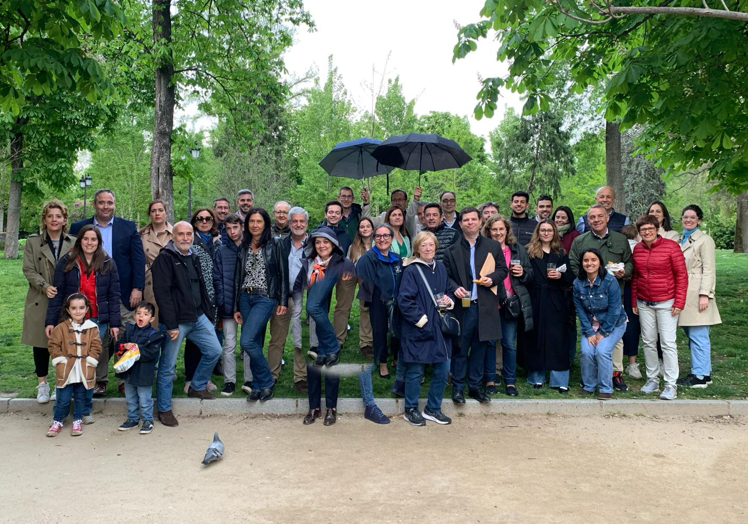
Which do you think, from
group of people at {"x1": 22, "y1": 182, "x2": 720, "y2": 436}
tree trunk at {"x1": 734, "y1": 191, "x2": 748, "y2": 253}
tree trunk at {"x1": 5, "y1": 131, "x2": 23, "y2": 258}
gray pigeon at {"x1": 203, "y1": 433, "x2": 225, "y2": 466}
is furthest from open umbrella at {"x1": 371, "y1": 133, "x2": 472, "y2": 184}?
tree trunk at {"x1": 734, "y1": 191, "x2": 748, "y2": 253}

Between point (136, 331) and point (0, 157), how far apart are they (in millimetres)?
21716

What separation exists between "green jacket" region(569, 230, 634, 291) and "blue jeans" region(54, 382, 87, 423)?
5753 millimetres

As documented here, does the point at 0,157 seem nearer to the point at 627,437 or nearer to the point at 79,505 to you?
the point at 79,505

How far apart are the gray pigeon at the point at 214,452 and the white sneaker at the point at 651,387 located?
16.4 feet

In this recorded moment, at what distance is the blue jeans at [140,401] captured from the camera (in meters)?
5.78

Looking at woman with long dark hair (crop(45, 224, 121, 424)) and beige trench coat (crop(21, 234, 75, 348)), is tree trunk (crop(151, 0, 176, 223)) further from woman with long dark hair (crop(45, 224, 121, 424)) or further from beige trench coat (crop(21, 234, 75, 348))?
woman with long dark hair (crop(45, 224, 121, 424))

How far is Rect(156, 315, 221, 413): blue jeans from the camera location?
596cm

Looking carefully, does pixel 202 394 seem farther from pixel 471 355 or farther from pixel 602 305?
pixel 602 305

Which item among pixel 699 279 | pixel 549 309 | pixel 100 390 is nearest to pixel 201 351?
pixel 100 390

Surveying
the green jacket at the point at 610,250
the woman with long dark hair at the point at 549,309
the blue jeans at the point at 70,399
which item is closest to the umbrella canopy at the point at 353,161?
the woman with long dark hair at the point at 549,309

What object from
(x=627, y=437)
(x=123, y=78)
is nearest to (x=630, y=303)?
(x=627, y=437)

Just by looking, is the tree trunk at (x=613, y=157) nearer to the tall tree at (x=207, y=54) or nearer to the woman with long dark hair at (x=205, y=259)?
the tall tree at (x=207, y=54)

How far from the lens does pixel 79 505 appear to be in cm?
407

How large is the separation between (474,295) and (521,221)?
1.91 m
